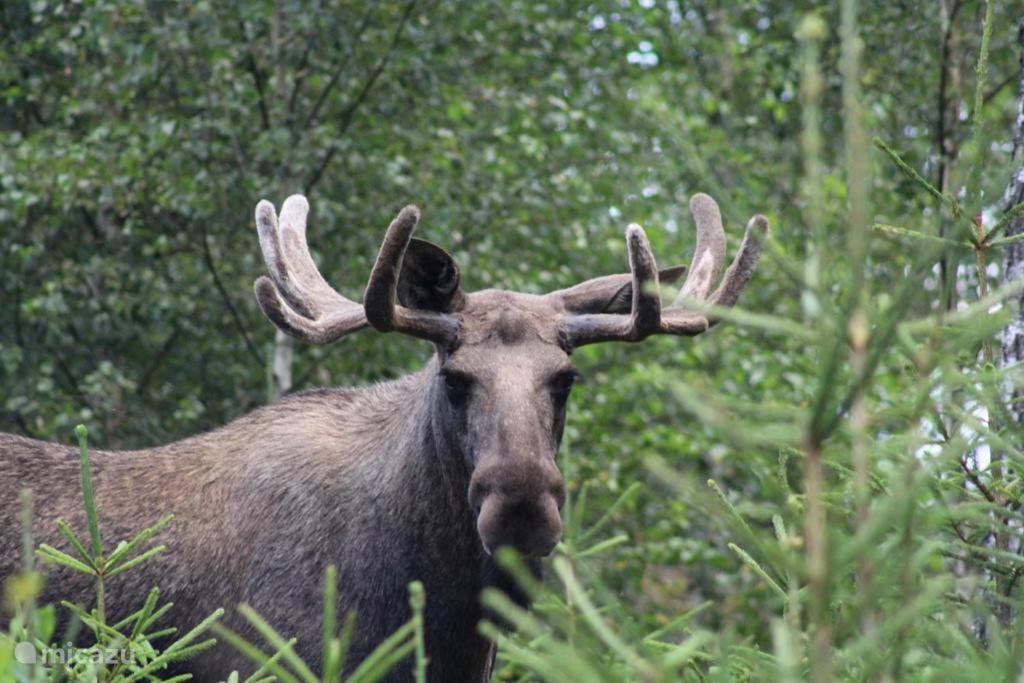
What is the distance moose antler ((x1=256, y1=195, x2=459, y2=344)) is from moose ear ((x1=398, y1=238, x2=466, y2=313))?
7 centimetres

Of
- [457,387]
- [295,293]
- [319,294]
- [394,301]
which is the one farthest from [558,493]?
[319,294]

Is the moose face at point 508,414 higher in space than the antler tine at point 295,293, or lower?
lower

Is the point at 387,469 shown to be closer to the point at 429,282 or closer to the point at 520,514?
the point at 429,282

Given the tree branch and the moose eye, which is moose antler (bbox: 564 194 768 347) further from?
the tree branch

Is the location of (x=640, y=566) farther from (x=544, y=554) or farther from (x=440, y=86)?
(x=544, y=554)

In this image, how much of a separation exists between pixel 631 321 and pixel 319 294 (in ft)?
4.42

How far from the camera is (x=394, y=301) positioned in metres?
5.22

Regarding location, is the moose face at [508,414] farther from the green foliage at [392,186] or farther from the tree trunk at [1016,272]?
the green foliage at [392,186]

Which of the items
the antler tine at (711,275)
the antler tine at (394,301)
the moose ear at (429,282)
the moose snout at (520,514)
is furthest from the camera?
the antler tine at (711,275)

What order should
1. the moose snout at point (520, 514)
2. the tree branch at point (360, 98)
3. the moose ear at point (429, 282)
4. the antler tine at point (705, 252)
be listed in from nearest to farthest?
the moose snout at point (520, 514)
the moose ear at point (429, 282)
the antler tine at point (705, 252)
the tree branch at point (360, 98)

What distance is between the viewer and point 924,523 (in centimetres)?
226

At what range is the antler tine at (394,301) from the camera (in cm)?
490

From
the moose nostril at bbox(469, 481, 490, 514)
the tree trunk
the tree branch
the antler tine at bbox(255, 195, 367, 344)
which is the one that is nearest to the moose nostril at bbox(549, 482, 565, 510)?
the moose nostril at bbox(469, 481, 490, 514)

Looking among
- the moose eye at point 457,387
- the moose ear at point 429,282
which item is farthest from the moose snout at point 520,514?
the moose ear at point 429,282
